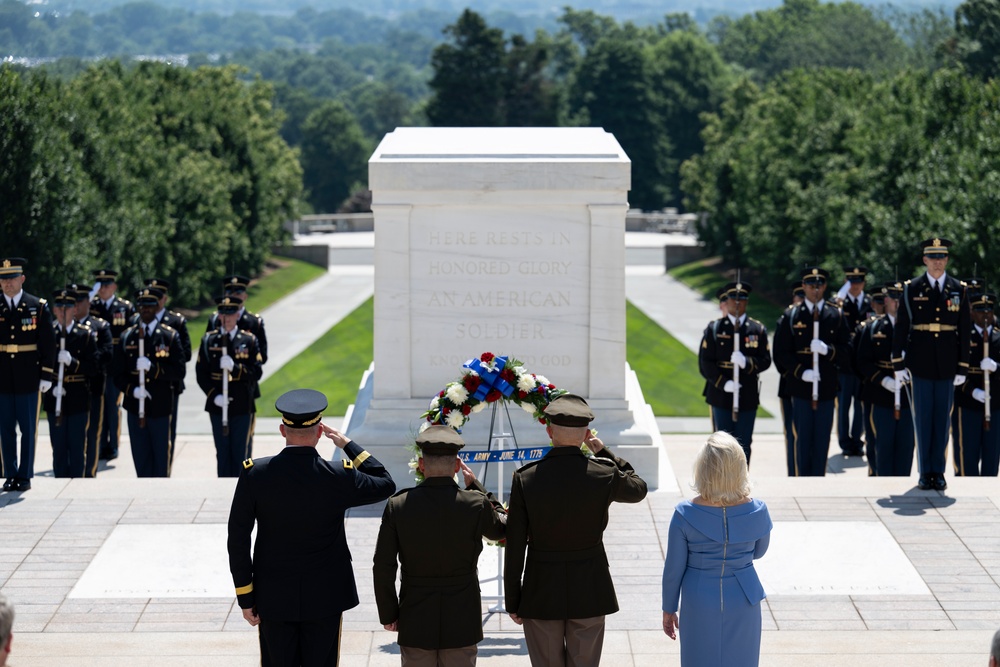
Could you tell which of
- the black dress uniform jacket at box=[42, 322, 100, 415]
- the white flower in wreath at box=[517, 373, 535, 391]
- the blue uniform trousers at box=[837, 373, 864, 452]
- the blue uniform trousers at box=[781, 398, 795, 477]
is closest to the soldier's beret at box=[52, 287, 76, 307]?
the black dress uniform jacket at box=[42, 322, 100, 415]

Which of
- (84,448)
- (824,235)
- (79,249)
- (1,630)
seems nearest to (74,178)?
(79,249)

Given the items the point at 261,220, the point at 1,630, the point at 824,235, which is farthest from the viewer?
the point at 261,220

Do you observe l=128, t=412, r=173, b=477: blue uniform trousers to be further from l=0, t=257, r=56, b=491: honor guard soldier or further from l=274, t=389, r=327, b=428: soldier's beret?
l=274, t=389, r=327, b=428: soldier's beret

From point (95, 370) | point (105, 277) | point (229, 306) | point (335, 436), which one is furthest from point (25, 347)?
point (335, 436)

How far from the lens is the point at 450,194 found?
11430 mm

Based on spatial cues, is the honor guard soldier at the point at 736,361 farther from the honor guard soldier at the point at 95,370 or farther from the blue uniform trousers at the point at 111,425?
the blue uniform trousers at the point at 111,425

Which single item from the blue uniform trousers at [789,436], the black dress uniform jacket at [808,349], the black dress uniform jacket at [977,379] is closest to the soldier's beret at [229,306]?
the black dress uniform jacket at [808,349]

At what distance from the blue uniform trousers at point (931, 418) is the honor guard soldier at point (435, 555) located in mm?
5006

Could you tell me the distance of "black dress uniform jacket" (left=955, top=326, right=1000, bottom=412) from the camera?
12328 millimetres

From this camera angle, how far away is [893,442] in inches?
507

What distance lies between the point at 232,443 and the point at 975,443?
20.4 ft

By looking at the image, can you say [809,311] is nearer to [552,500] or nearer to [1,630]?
[552,500]

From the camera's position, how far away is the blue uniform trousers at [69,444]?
12617mm

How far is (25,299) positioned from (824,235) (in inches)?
846
